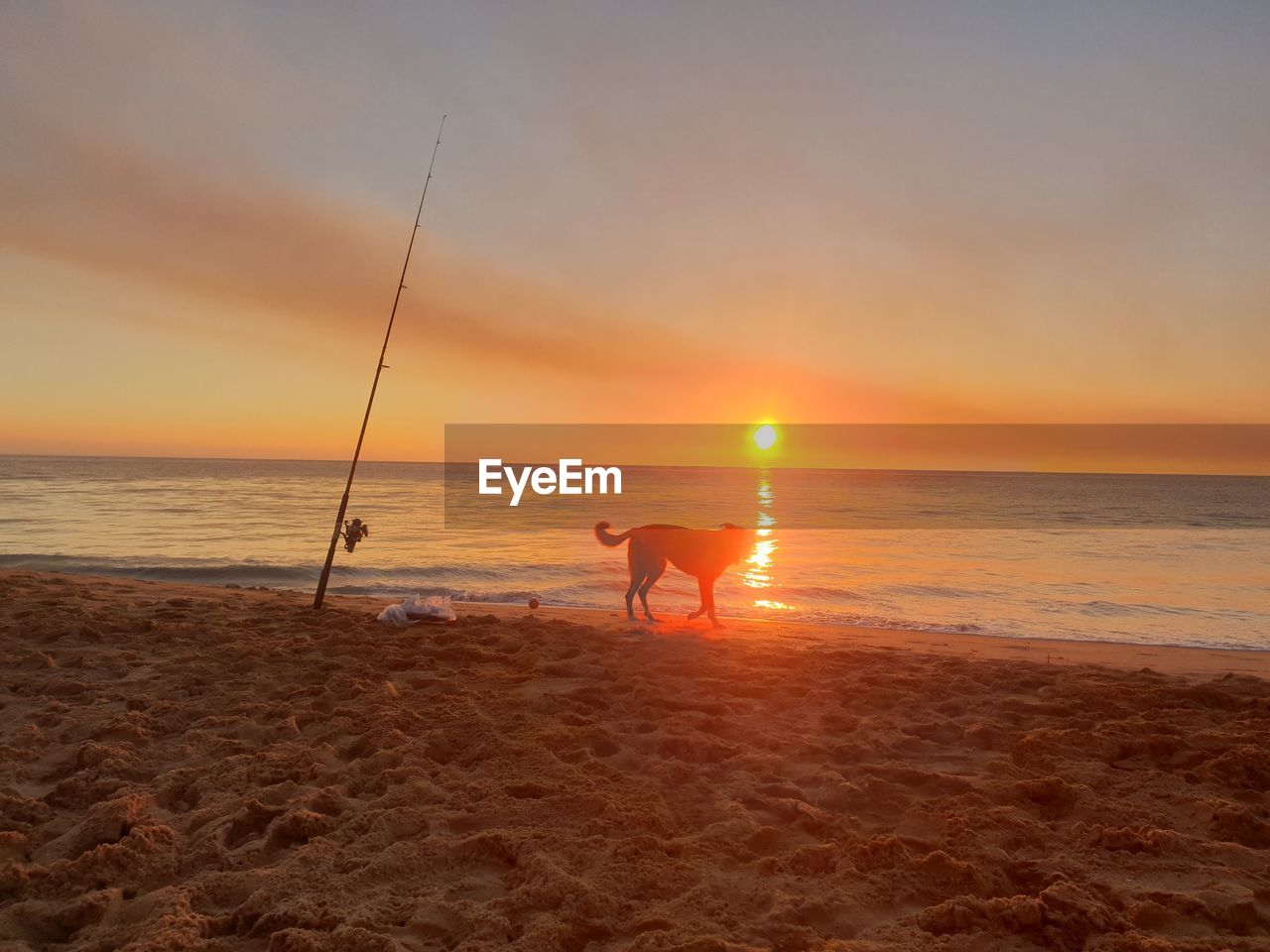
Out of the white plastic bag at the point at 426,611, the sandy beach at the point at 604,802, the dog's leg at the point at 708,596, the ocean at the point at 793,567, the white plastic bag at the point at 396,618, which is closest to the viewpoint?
the sandy beach at the point at 604,802

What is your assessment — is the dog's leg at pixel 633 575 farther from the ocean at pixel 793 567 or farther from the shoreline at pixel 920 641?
the ocean at pixel 793 567

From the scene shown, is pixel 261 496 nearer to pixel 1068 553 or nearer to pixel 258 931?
pixel 1068 553

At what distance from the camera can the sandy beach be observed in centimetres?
265

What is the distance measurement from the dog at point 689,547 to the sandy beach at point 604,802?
2.37 meters

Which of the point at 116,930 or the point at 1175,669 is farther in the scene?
the point at 1175,669

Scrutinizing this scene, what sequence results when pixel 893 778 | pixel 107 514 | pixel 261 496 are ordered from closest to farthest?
1. pixel 893 778
2. pixel 107 514
3. pixel 261 496

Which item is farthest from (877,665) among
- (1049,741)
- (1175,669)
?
(1175,669)

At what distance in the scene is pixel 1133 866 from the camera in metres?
3.08

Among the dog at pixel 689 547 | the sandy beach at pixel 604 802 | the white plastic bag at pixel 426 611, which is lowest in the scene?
the sandy beach at pixel 604 802

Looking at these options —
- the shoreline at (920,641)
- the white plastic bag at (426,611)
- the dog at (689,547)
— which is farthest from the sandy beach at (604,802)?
the dog at (689,547)

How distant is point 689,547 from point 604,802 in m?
5.25

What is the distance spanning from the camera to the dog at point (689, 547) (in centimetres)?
867

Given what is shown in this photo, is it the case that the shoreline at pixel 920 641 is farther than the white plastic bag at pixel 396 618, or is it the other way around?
the shoreline at pixel 920 641

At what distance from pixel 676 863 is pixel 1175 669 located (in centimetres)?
718
